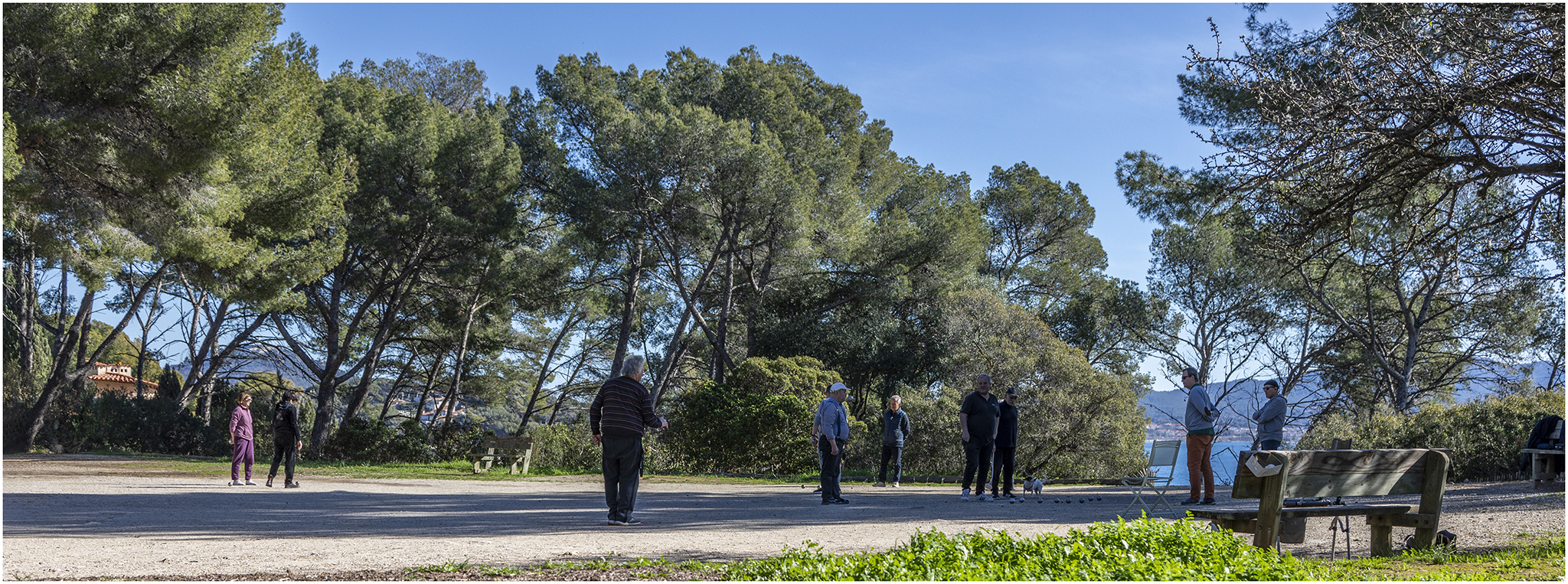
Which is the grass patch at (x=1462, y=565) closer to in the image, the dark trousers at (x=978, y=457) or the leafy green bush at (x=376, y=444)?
the dark trousers at (x=978, y=457)

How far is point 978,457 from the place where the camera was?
11.7 m

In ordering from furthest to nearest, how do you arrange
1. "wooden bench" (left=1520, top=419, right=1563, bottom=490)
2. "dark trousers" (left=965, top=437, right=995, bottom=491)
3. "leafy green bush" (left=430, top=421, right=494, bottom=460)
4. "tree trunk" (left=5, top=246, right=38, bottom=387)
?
1. "tree trunk" (left=5, top=246, right=38, bottom=387)
2. "leafy green bush" (left=430, top=421, right=494, bottom=460)
3. "wooden bench" (left=1520, top=419, right=1563, bottom=490)
4. "dark trousers" (left=965, top=437, right=995, bottom=491)

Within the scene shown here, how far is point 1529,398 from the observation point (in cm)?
1550

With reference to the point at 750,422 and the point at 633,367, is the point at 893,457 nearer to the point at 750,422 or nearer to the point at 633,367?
the point at 750,422

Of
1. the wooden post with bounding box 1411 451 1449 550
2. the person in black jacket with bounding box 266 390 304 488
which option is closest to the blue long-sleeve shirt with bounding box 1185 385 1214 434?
the wooden post with bounding box 1411 451 1449 550

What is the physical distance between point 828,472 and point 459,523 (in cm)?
420

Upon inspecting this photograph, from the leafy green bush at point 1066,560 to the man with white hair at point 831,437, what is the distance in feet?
17.0

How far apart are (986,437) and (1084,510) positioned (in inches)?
59.2

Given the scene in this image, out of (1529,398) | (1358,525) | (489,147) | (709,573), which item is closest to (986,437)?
(1358,525)

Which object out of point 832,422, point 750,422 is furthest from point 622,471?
point 750,422

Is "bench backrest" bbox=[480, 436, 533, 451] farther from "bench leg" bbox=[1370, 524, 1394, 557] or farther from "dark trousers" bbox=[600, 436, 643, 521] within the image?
"bench leg" bbox=[1370, 524, 1394, 557]

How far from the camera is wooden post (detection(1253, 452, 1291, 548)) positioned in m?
5.78

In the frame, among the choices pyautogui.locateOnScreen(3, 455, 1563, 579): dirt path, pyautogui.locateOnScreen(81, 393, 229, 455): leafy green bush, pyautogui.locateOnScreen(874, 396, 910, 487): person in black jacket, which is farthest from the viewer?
pyautogui.locateOnScreen(81, 393, 229, 455): leafy green bush

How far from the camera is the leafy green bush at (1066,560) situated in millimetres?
4422
